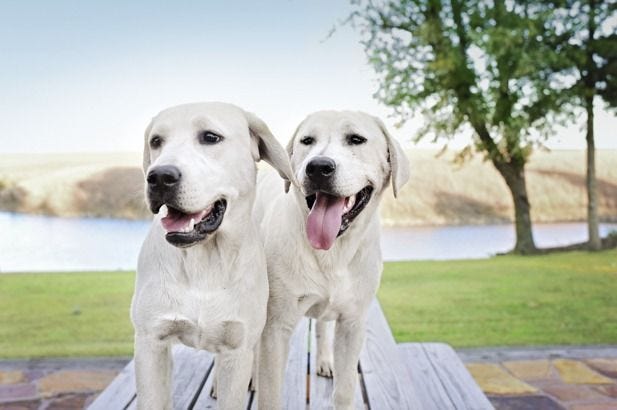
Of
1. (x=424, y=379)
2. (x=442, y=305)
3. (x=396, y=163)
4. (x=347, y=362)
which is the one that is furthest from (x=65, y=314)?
(x=396, y=163)

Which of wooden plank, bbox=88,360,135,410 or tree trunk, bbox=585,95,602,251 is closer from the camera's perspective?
wooden plank, bbox=88,360,135,410

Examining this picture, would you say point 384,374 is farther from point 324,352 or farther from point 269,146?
point 269,146

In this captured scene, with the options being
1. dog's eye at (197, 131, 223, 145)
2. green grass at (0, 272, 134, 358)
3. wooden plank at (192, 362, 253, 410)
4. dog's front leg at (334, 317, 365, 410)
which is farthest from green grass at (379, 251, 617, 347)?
dog's eye at (197, 131, 223, 145)

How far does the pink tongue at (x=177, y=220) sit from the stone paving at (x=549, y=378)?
2.91 metres

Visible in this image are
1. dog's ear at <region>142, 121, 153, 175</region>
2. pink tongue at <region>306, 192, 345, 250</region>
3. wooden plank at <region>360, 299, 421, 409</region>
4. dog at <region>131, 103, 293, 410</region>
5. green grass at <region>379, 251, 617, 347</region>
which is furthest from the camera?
green grass at <region>379, 251, 617, 347</region>

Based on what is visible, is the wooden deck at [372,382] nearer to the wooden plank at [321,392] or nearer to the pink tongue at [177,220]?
the wooden plank at [321,392]

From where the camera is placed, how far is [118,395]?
97.9 inches

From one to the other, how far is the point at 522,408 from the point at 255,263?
8.79 ft

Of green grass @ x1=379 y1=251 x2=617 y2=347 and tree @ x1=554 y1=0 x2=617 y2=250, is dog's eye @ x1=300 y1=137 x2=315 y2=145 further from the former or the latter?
tree @ x1=554 y1=0 x2=617 y2=250

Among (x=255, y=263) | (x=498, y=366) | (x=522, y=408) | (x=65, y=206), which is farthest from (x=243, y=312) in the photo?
(x=65, y=206)

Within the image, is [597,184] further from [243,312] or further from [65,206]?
[243,312]

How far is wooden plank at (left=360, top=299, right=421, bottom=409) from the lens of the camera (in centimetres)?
244

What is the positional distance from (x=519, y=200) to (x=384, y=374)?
6.19 meters

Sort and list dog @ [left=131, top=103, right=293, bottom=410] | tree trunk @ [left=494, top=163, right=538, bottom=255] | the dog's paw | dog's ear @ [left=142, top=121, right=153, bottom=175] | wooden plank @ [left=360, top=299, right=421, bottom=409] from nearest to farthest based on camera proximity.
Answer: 1. dog @ [left=131, top=103, right=293, bottom=410]
2. dog's ear @ [left=142, top=121, right=153, bottom=175]
3. wooden plank @ [left=360, top=299, right=421, bottom=409]
4. the dog's paw
5. tree trunk @ [left=494, top=163, right=538, bottom=255]
